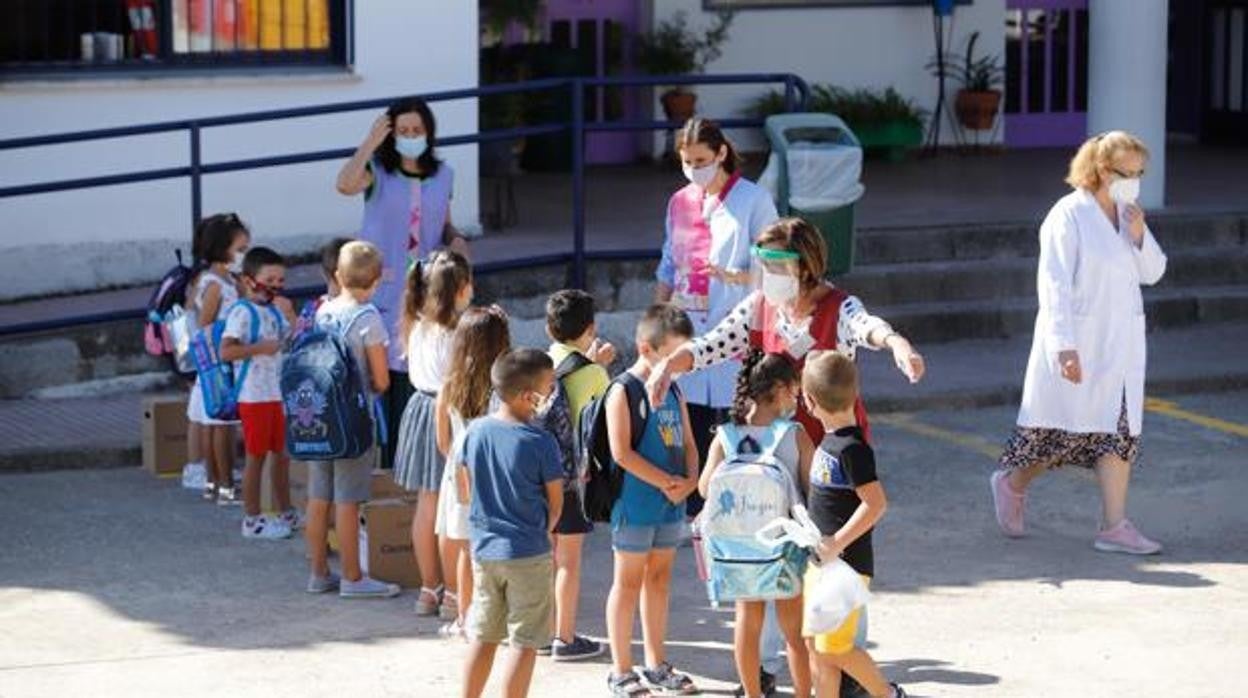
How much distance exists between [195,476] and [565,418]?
3304 millimetres

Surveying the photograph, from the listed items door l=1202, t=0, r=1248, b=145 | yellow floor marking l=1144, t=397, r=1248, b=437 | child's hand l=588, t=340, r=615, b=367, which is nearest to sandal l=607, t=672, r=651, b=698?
child's hand l=588, t=340, r=615, b=367

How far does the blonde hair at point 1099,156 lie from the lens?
10.0 m

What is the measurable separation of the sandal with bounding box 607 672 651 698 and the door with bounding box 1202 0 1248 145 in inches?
533

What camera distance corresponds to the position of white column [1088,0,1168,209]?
16.3 m

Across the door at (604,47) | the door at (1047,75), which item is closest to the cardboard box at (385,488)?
the door at (604,47)

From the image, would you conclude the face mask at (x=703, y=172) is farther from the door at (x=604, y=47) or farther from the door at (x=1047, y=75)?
the door at (x=1047, y=75)

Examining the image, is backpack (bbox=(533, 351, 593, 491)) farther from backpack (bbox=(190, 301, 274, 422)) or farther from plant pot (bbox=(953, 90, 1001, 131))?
plant pot (bbox=(953, 90, 1001, 131))

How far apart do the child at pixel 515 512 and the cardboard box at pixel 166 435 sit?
13.7ft

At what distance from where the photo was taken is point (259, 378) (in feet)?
34.8

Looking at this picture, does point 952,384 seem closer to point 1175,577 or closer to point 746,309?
point 1175,577

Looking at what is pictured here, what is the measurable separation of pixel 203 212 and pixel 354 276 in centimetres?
497

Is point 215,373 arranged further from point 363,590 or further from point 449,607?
point 449,607

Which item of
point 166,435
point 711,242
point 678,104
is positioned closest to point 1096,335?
point 711,242

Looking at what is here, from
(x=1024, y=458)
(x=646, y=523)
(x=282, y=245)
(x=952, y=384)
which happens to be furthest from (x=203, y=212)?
(x=646, y=523)
